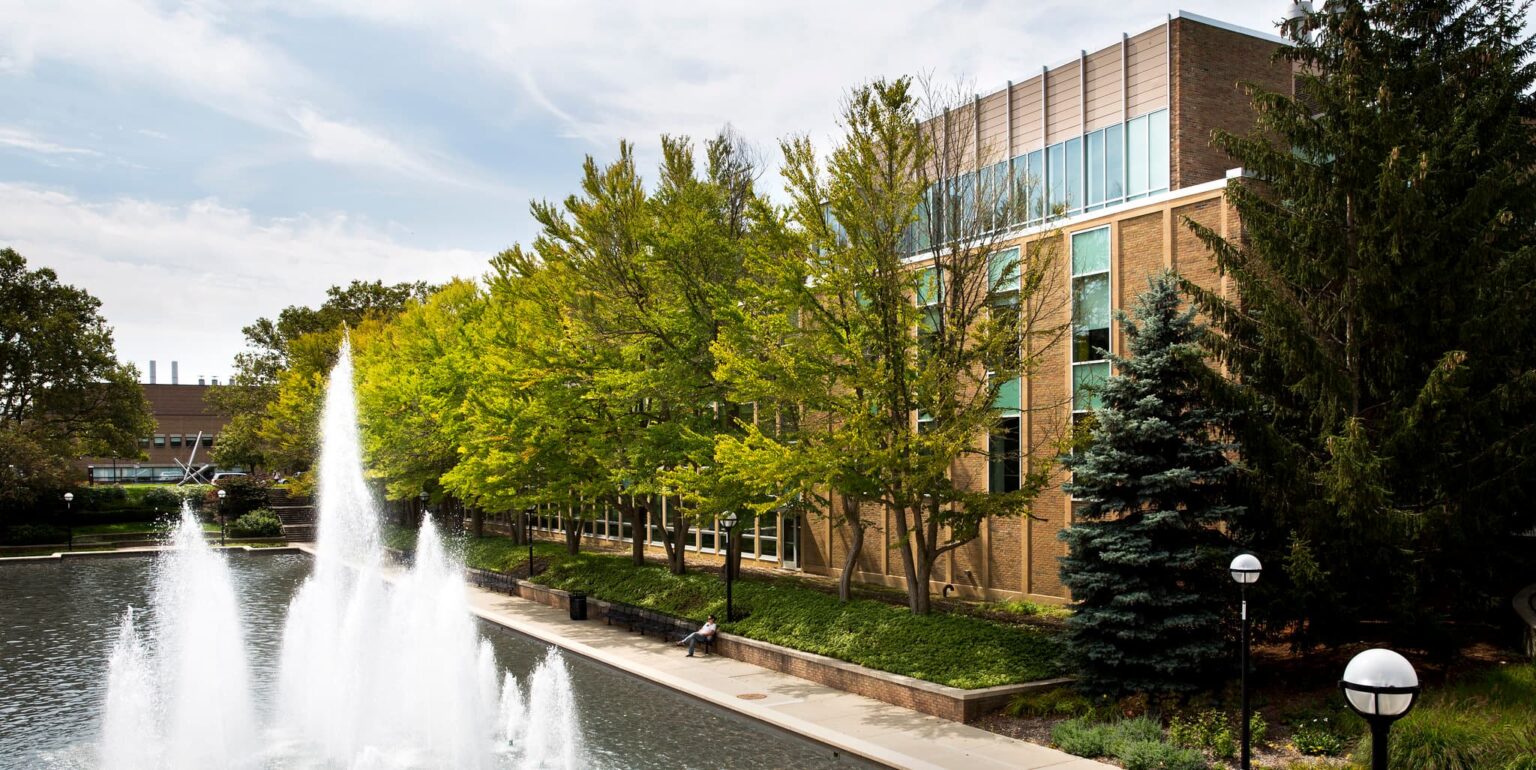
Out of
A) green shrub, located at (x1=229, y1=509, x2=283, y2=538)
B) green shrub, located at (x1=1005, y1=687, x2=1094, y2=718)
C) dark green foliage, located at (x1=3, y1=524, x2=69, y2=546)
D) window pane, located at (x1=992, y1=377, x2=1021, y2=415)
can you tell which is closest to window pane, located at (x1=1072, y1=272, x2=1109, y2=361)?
window pane, located at (x1=992, y1=377, x2=1021, y2=415)

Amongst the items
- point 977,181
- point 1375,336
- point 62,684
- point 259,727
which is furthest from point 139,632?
point 1375,336

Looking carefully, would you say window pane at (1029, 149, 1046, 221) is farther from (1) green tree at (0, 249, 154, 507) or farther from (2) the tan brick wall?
Answer: (1) green tree at (0, 249, 154, 507)

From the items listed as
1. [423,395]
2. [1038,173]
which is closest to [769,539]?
[423,395]

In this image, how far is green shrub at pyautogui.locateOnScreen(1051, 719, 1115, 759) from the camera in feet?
49.9

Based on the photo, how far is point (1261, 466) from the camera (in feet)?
56.2

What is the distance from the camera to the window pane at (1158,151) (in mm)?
26609

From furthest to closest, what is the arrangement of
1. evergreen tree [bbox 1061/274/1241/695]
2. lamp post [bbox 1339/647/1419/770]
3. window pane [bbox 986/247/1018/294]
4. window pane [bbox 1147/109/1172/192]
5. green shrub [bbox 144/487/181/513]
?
green shrub [bbox 144/487/181/513] < window pane [bbox 1147/109/1172/192] < window pane [bbox 986/247/1018/294] < evergreen tree [bbox 1061/274/1241/695] < lamp post [bbox 1339/647/1419/770]

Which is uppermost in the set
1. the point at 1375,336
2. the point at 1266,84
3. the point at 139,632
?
the point at 1266,84

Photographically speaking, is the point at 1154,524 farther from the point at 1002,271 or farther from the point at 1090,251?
the point at 1090,251

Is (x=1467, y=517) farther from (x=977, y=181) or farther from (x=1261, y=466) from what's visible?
(x=977, y=181)

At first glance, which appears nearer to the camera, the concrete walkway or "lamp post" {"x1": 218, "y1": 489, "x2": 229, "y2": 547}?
the concrete walkway

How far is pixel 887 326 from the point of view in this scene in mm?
21406

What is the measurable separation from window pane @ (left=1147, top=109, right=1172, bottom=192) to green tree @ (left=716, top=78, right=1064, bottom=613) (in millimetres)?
6428

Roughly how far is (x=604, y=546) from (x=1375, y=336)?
123ft
